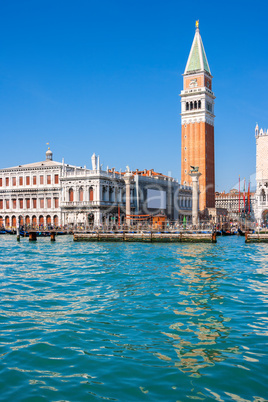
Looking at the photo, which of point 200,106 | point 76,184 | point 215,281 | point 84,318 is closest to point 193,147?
point 200,106

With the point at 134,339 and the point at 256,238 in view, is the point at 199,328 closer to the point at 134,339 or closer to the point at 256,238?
the point at 134,339

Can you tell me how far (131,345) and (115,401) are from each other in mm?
1997

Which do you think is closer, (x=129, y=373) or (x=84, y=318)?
(x=129, y=373)

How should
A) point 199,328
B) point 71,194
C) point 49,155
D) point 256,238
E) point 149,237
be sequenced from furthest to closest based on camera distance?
point 49,155 < point 71,194 < point 256,238 < point 149,237 < point 199,328

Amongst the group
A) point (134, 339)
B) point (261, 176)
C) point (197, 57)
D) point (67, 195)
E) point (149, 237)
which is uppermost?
point (197, 57)

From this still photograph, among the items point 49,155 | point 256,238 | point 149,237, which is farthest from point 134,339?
point 49,155

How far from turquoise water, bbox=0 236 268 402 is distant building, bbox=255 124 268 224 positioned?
63.8 m

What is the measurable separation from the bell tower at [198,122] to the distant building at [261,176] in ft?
26.1

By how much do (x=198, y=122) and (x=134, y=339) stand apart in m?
70.6

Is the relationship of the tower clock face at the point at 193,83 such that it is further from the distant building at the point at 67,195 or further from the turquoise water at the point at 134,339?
the turquoise water at the point at 134,339

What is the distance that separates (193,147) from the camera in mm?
76000

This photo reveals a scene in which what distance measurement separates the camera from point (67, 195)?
53.5 m

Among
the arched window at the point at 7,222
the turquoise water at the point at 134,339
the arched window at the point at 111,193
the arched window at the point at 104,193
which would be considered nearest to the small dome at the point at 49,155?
the arched window at the point at 7,222

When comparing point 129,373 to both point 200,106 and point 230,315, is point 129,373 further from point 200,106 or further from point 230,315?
point 200,106
